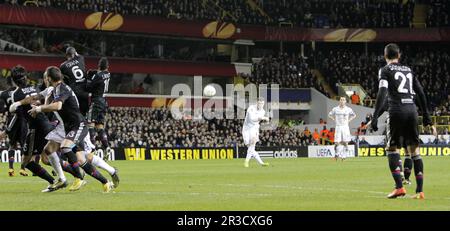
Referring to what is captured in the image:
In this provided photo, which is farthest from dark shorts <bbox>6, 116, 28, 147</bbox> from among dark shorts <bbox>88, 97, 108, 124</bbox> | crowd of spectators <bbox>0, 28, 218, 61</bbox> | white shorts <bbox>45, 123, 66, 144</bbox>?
crowd of spectators <bbox>0, 28, 218, 61</bbox>

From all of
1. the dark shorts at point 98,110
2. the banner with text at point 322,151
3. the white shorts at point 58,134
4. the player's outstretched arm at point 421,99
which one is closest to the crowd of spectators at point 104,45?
the banner with text at point 322,151

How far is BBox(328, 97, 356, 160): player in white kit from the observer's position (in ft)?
130

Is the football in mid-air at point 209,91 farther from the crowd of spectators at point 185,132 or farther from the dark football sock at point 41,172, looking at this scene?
the dark football sock at point 41,172

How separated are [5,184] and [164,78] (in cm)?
4726

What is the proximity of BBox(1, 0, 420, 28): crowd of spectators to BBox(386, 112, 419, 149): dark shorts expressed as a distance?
51695 mm

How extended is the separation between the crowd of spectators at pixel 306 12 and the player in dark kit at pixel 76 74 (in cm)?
4511

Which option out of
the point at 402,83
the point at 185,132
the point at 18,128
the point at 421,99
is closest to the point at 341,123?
the point at 185,132

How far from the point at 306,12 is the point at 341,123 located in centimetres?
Result: 3623

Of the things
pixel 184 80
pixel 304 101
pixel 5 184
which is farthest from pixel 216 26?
pixel 5 184

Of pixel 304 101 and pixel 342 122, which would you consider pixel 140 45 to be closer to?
pixel 304 101

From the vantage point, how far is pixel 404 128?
15.7m

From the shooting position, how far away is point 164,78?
223 ft

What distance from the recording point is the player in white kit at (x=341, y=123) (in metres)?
39.6
